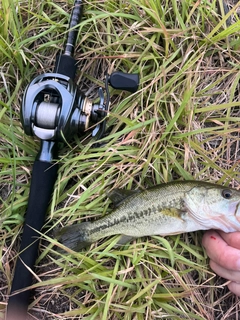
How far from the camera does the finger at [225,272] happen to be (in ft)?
8.57

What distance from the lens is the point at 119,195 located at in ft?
9.24

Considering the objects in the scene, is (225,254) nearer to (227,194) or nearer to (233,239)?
(233,239)

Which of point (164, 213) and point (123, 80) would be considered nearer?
point (164, 213)

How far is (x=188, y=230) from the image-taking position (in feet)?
8.84

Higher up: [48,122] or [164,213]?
[48,122]

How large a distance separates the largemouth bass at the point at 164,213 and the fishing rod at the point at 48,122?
0.29m

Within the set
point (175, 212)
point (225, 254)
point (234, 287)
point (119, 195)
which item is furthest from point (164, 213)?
point (234, 287)

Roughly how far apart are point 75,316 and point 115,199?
3.18 ft

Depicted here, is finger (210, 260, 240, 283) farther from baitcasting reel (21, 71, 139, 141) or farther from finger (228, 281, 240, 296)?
baitcasting reel (21, 71, 139, 141)

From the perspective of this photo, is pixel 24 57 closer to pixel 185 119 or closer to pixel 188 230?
pixel 185 119

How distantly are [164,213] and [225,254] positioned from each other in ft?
1.69

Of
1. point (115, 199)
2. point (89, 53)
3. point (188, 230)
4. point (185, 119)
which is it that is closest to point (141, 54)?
point (89, 53)

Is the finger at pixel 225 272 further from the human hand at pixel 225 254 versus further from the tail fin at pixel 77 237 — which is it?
the tail fin at pixel 77 237

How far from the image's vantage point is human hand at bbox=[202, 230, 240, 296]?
100 inches
